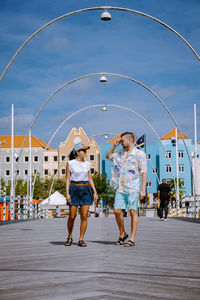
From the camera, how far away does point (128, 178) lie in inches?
345

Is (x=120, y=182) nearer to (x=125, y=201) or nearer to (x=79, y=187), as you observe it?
(x=125, y=201)

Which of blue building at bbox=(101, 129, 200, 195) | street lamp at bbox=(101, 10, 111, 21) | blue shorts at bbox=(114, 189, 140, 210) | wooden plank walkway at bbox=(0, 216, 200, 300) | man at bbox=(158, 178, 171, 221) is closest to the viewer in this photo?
wooden plank walkway at bbox=(0, 216, 200, 300)

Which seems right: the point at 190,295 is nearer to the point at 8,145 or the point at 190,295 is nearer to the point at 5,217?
the point at 5,217

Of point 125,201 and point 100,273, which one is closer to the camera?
point 100,273

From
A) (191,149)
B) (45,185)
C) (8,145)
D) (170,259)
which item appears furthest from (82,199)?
(8,145)

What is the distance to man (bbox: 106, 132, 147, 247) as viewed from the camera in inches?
343

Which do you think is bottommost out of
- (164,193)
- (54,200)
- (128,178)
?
(128,178)

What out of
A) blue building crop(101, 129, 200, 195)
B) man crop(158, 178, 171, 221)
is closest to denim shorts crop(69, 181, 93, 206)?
man crop(158, 178, 171, 221)

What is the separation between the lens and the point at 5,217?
25703 mm

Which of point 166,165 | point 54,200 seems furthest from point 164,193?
point 166,165

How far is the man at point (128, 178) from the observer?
28.6 feet

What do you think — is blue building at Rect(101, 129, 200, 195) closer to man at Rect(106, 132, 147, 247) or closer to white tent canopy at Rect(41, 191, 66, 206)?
white tent canopy at Rect(41, 191, 66, 206)

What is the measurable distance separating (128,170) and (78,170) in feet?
2.82

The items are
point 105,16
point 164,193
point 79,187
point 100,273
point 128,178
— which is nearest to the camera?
point 100,273
